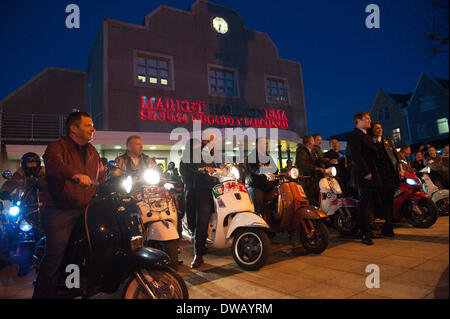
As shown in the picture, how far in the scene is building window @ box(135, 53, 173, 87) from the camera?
15.3 m

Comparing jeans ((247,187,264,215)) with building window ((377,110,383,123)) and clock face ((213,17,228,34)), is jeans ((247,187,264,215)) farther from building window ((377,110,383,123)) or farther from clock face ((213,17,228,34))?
building window ((377,110,383,123))

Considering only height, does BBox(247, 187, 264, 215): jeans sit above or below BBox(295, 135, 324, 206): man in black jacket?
below

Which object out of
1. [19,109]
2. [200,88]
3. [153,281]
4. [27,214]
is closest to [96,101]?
[19,109]

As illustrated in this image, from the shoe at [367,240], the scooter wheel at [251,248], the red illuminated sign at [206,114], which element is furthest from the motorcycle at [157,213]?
the red illuminated sign at [206,114]

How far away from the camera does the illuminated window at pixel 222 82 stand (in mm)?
17406

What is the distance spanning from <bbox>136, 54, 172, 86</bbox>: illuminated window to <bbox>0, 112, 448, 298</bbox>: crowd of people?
11.7m

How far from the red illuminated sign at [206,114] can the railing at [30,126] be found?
5273 millimetres

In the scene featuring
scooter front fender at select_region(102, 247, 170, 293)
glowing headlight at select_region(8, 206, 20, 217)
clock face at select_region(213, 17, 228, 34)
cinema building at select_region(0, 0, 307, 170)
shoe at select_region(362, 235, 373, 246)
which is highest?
clock face at select_region(213, 17, 228, 34)

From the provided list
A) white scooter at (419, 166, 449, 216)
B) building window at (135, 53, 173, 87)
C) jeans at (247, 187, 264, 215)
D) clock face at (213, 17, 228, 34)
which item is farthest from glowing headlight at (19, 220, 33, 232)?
clock face at (213, 17, 228, 34)

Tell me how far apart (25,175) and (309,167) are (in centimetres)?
506

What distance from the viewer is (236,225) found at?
3695 mm

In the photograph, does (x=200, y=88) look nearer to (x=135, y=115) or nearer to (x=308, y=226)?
(x=135, y=115)

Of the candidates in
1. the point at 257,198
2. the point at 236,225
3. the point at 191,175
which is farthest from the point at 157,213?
the point at 257,198

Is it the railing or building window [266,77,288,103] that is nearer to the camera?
the railing
